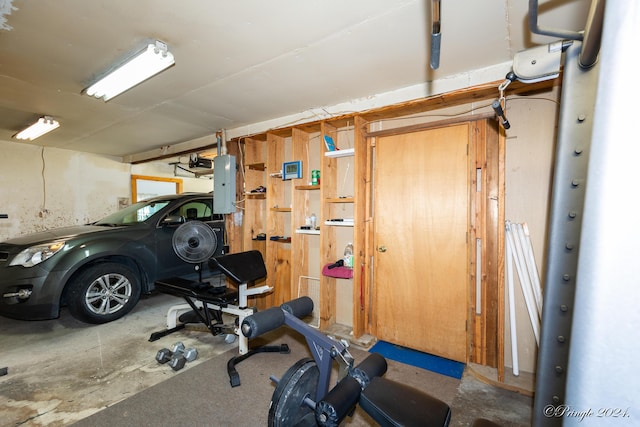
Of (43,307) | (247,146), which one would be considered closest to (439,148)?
(247,146)

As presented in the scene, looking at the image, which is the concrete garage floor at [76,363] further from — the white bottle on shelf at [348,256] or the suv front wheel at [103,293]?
the white bottle on shelf at [348,256]

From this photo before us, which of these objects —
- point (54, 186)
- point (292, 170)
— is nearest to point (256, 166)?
point (292, 170)

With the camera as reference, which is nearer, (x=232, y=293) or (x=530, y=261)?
(x=530, y=261)

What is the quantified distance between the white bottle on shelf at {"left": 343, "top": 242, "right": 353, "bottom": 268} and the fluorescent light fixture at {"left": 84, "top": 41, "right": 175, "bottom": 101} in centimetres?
229

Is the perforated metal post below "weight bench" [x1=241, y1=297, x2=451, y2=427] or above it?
above

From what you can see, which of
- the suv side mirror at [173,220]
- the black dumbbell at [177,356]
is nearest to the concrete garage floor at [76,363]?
the black dumbbell at [177,356]

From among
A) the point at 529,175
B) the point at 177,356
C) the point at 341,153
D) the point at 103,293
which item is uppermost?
the point at 341,153

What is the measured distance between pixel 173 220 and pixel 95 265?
998mm

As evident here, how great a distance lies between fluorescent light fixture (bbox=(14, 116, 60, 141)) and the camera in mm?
3594

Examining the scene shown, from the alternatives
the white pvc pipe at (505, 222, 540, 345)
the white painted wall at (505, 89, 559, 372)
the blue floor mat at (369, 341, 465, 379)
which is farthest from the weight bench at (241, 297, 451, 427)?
the white painted wall at (505, 89, 559, 372)

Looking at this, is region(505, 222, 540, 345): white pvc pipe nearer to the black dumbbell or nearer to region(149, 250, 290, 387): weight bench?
region(149, 250, 290, 387): weight bench

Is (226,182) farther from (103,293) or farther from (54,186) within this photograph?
(54,186)

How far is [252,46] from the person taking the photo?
204 cm

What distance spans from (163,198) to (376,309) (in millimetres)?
3444
